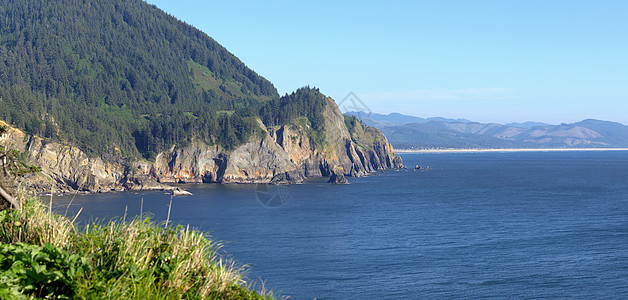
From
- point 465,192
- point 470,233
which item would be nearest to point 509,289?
point 470,233

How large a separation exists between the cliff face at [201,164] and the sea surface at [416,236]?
37.4 feet

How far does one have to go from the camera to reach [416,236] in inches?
2950

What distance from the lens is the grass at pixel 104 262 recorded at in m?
8.72

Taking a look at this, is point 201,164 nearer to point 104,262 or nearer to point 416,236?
point 416,236

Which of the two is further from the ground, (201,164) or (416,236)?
(201,164)

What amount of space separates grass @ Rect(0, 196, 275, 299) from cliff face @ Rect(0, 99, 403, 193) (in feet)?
318

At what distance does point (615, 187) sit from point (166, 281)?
154778mm

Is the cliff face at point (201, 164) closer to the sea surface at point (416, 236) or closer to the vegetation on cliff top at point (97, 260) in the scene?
the sea surface at point (416, 236)

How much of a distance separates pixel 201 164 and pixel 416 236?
323ft

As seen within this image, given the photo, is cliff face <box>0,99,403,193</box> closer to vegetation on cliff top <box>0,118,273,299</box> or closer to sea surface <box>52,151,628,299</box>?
sea surface <box>52,151,628,299</box>

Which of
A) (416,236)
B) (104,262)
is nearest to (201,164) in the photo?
(416,236)

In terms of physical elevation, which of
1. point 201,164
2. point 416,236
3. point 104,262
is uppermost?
point 104,262

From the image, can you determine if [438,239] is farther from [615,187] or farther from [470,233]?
[615,187]

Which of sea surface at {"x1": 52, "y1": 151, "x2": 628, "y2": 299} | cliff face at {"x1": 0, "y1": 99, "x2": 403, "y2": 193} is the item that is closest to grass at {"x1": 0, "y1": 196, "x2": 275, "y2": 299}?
sea surface at {"x1": 52, "y1": 151, "x2": 628, "y2": 299}
